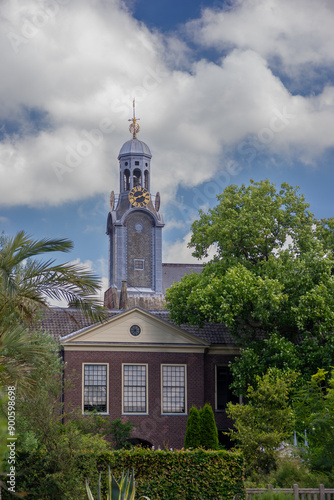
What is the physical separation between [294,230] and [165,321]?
813 centimetres

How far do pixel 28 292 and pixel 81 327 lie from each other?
20.4m

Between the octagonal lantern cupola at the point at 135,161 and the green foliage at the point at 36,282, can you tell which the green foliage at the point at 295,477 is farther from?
the octagonal lantern cupola at the point at 135,161

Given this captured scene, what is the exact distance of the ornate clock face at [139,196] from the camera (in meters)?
80.1

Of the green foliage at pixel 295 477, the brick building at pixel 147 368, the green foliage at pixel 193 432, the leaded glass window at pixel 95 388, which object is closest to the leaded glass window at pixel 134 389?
the brick building at pixel 147 368

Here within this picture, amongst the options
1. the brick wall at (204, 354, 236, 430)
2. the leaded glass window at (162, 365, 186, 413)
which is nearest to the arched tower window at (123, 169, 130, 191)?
the brick wall at (204, 354, 236, 430)

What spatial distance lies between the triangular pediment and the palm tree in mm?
18376

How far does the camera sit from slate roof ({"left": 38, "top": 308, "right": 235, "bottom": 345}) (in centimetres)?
3575

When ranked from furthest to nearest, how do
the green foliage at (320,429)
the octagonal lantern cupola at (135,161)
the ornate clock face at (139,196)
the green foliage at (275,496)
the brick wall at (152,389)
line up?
the ornate clock face at (139,196), the octagonal lantern cupola at (135,161), the brick wall at (152,389), the green foliage at (320,429), the green foliage at (275,496)

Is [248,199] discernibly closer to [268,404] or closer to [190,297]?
[190,297]

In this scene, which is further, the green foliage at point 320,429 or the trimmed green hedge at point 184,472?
the green foliage at point 320,429

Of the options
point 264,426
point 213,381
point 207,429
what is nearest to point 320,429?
point 264,426

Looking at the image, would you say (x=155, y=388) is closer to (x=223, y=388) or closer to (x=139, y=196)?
(x=223, y=388)

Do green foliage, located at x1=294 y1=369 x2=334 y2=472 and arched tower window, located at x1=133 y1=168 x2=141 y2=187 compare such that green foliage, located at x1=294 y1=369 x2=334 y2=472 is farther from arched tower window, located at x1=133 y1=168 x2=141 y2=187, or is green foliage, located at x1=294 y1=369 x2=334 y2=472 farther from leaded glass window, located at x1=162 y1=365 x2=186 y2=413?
arched tower window, located at x1=133 y1=168 x2=141 y2=187

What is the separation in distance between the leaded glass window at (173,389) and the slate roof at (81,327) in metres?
2.25
